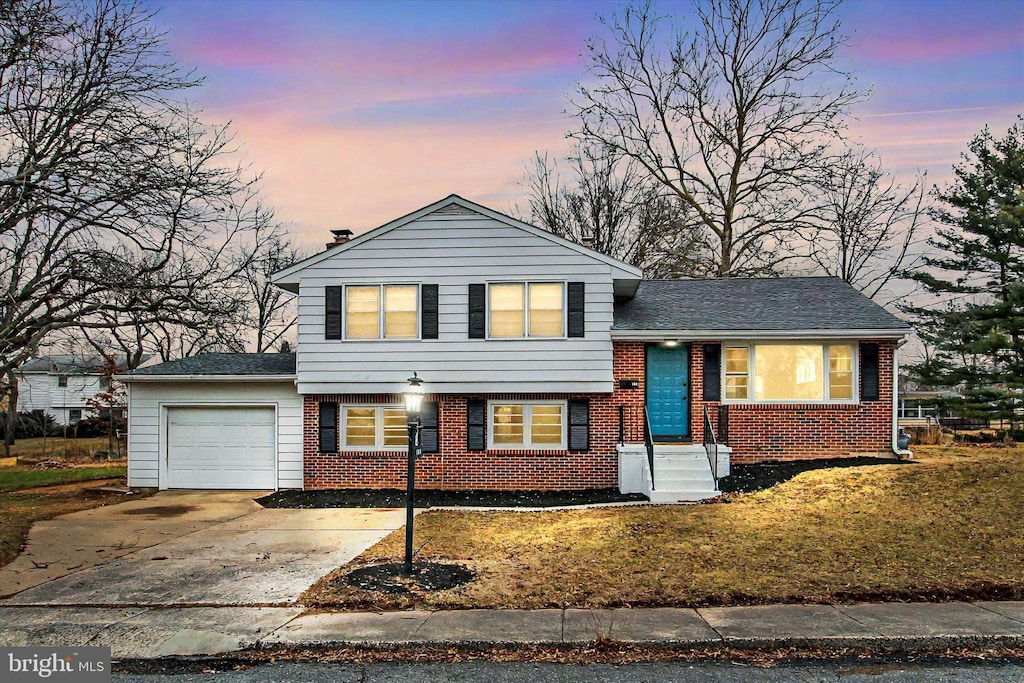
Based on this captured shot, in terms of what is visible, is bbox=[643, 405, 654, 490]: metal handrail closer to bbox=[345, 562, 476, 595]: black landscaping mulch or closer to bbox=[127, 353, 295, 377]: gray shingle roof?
bbox=[345, 562, 476, 595]: black landscaping mulch

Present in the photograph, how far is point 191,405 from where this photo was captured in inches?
682

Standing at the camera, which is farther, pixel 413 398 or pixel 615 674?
pixel 413 398

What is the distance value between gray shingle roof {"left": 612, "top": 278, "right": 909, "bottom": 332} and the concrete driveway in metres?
7.56

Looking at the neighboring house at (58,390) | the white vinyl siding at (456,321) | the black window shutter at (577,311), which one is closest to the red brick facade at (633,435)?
the white vinyl siding at (456,321)

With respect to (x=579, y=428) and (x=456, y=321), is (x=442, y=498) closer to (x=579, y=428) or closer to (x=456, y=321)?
(x=579, y=428)

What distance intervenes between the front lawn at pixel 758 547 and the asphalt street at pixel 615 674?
5.44 ft

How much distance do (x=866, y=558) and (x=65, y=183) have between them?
14577mm

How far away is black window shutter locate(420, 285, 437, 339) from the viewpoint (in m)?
16.4

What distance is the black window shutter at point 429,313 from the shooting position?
53.8 ft

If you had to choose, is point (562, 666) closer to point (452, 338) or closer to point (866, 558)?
point (866, 558)

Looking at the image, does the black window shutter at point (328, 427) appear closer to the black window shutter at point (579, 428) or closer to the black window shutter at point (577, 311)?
the black window shutter at point (579, 428)

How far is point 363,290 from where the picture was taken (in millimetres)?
16688

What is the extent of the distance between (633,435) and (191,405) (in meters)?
10.3

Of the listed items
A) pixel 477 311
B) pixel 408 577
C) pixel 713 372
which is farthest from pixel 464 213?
pixel 408 577
